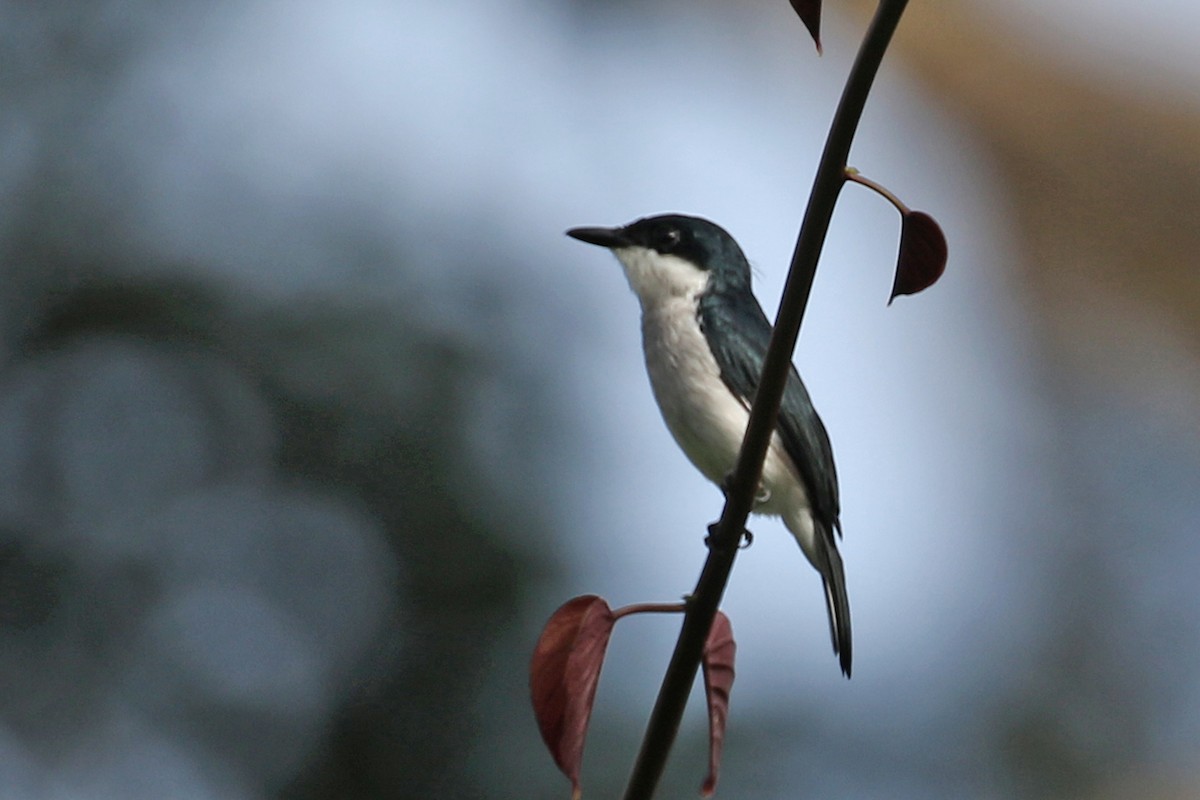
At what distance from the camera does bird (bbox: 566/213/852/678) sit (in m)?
4.02

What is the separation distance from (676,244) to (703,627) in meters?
3.13

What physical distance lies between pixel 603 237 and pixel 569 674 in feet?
9.93

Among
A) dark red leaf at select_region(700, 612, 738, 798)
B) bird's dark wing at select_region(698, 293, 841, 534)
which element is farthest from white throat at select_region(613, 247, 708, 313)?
dark red leaf at select_region(700, 612, 738, 798)

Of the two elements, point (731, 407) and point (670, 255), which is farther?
point (670, 255)

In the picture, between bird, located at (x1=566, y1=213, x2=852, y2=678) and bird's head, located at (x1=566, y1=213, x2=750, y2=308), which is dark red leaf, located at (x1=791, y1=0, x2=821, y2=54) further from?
bird's head, located at (x1=566, y1=213, x2=750, y2=308)

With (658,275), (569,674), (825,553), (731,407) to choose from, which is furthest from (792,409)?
(569,674)

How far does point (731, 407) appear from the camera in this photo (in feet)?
13.2

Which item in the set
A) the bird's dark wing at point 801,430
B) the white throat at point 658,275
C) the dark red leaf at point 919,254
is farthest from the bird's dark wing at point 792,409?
the dark red leaf at point 919,254

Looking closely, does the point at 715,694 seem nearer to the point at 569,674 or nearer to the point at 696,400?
the point at 569,674

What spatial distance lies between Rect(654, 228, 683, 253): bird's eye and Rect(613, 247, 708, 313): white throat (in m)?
0.02

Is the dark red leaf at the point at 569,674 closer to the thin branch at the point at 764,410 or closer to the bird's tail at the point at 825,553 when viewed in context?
the thin branch at the point at 764,410

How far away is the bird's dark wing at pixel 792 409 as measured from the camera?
4.05 meters

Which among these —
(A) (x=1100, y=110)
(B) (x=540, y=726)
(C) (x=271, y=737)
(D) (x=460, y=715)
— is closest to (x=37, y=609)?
(C) (x=271, y=737)

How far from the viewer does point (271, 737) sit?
1023 centimetres
